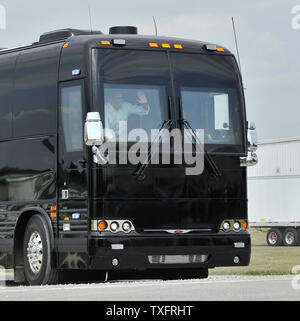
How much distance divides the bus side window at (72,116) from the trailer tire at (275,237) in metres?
35.6

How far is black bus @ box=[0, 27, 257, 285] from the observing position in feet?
51.1

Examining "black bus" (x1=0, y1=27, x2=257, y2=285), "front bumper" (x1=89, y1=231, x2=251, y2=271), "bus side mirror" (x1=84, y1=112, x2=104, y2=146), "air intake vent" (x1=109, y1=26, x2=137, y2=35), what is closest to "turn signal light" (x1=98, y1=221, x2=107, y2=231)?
"black bus" (x1=0, y1=27, x2=257, y2=285)

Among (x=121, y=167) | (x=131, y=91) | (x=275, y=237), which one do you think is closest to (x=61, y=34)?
(x=131, y=91)

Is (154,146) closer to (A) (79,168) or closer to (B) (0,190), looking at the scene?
(A) (79,168)

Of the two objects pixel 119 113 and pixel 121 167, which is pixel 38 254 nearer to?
pixel 121 167

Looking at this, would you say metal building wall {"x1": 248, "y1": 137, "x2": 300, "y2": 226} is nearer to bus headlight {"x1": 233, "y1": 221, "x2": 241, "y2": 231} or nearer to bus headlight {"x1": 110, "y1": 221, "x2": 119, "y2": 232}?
bus headlight {"x1": 233, "y1": 221, "x2": 241, "y2": 231}

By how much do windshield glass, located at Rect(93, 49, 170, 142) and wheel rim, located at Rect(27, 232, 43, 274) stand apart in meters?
2.12

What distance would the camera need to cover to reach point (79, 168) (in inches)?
Result: 619

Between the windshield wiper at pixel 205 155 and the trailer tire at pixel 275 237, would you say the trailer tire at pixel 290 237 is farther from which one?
the windshield wiper at pixel 205 155

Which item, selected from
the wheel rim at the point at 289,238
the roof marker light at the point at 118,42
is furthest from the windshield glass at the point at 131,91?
the wheel rim at the point at 289,238

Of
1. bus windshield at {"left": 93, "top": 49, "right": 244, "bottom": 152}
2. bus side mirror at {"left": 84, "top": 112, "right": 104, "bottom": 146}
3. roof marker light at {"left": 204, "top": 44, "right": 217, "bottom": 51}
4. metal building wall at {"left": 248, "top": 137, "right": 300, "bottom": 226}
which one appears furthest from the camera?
metal building wall at {"left": 248, "top": 137, "right": 300, "bottom": 226}

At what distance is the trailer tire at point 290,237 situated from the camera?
50.4 meters
